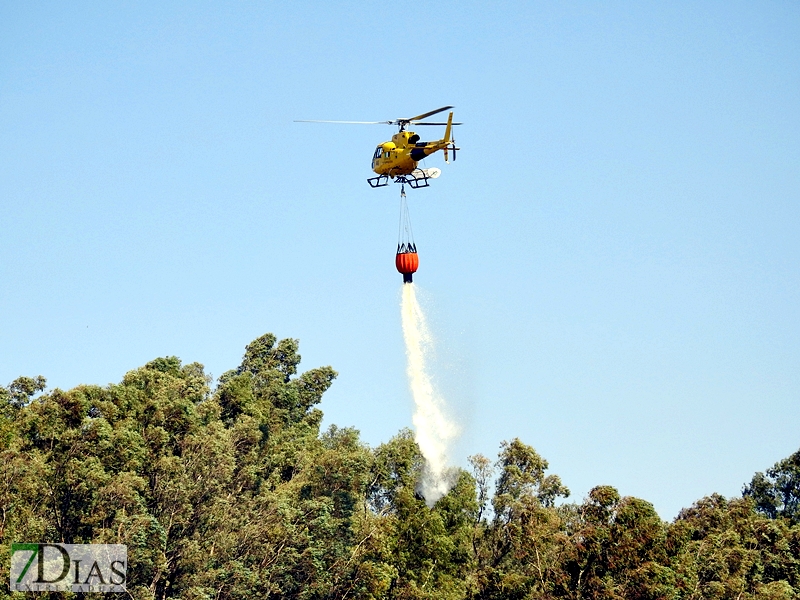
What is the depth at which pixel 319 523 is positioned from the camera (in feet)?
281

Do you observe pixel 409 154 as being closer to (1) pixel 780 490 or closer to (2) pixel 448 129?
(2) pixel 448 129

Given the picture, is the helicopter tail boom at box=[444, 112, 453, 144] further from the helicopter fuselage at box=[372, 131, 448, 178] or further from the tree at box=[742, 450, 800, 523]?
the tree at box=[742, 450, 800, 523]

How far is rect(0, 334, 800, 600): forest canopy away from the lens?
74.4 metres

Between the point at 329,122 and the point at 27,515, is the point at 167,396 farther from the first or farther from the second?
the point at 329,122

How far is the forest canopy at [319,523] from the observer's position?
74.4 metres

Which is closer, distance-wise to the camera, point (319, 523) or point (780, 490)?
point (319, 523)

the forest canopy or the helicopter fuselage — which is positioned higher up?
the helicopter fuselage

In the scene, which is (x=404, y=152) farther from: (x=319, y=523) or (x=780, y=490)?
(x=780, y=490)

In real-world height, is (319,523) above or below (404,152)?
below

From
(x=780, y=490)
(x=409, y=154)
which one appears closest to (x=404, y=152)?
(x=409, y=154)

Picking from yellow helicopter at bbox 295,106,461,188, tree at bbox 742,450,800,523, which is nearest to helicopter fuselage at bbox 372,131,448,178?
yellow helicopter at bbox 295,106,461,188

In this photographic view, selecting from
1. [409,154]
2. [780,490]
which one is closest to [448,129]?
[409,154]

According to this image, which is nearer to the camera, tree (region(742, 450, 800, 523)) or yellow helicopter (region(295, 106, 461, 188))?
yellow helicopter (region(295, 106, 461, 188))

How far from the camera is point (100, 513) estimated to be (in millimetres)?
80438
